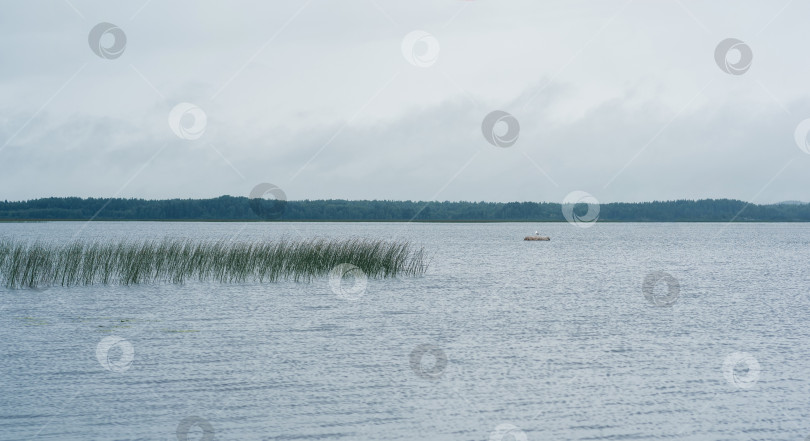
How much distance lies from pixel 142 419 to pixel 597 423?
244 inches

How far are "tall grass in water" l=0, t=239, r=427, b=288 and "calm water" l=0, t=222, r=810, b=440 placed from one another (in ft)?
4.59

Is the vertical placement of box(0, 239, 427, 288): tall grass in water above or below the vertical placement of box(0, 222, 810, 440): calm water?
above

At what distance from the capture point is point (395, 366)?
14328mm

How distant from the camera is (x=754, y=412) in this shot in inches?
436

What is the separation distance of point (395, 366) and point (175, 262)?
60.3 feet

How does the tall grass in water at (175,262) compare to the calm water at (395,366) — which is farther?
the tall grass in water at (175,262)

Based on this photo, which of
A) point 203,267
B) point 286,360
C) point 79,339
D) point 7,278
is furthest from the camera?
point 203,267

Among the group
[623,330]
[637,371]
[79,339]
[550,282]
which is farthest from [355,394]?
[550,282]

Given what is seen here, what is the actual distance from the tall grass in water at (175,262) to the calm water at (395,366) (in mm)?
1398

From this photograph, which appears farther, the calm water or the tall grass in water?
the tall grass in water

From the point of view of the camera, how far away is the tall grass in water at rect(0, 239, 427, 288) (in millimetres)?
27953

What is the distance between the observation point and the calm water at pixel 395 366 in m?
10.3

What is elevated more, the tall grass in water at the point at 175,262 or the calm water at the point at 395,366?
the tall grass in water at the point at 175,262

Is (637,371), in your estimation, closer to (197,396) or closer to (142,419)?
(197,396)
